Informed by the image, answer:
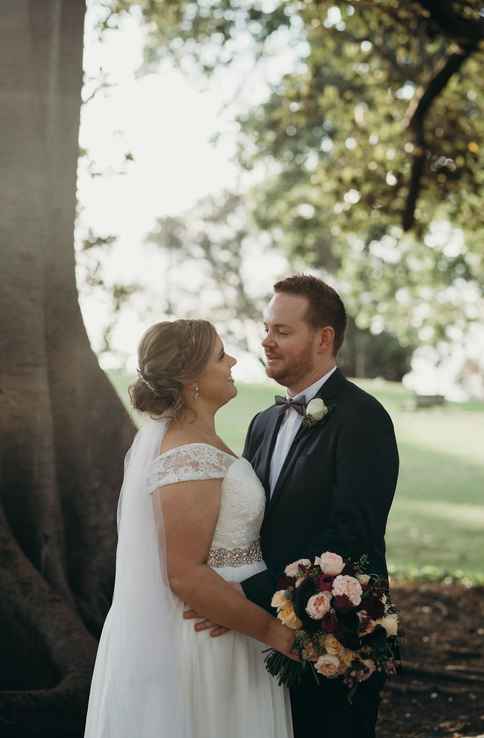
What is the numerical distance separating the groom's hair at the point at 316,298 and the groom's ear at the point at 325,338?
0.02 metres

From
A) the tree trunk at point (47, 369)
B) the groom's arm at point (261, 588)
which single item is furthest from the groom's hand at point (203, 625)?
the tree trunk at point (47, 369)

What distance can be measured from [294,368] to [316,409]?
33cm

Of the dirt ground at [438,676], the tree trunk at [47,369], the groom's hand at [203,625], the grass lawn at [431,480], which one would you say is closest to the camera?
the groom's hand at [203,625]

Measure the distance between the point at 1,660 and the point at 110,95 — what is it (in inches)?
172

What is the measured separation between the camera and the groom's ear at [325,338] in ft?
15.5

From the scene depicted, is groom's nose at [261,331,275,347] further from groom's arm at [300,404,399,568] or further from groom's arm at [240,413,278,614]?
groom's arm at [240,413,278,614]

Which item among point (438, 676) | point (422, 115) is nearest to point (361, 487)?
point (438, 676)

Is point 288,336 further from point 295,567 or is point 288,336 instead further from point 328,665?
point 328,665

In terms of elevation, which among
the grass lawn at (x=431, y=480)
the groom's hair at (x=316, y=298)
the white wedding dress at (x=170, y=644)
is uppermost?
the groom's hair at (x=316, y=298)

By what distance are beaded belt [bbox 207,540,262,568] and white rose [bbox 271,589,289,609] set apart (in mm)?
311

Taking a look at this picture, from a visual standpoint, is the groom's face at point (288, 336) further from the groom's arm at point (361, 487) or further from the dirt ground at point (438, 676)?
the dirt ground at point (438, 676)

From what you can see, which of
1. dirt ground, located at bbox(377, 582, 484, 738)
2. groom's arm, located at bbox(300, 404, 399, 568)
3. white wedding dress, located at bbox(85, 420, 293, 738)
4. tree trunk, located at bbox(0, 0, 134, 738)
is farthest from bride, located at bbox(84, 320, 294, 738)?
dirt ground, located at bbox(377, 582, 484, 738)

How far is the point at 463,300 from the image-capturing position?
90.2 feet

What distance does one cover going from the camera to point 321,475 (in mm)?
4387
